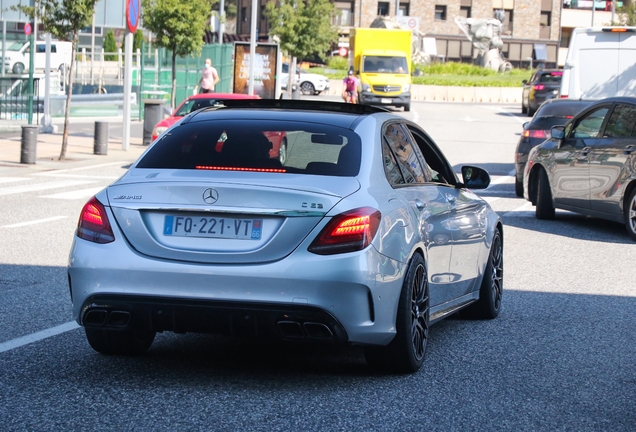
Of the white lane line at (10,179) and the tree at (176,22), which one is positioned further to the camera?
the tree at (176,22)

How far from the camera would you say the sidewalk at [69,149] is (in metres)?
21.7

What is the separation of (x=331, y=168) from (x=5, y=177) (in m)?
14.0

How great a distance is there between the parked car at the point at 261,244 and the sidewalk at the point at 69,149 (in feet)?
50.2

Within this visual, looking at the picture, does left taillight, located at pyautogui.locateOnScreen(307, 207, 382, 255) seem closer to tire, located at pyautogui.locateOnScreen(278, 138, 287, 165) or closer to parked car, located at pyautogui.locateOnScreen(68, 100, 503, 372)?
parked car, located at pyautogui.locateOnScreen(68, 100, 503, 372)

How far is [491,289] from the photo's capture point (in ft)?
26.1

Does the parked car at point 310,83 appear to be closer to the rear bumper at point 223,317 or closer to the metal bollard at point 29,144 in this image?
the metal bollard at point 29,144

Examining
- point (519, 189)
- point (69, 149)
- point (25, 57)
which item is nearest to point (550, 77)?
point (25, 57)

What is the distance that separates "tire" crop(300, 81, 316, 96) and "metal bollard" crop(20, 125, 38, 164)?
42794mm

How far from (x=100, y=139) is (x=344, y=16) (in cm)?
7732

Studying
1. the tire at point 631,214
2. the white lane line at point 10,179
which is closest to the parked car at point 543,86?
the white lane line at point 10,179

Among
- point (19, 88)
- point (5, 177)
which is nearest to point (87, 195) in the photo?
point (5, 177)

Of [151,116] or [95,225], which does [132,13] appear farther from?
[95,225]

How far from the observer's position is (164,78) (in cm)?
3806

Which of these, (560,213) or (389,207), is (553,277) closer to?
(389,207)
